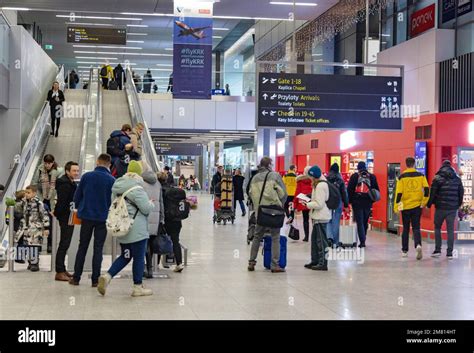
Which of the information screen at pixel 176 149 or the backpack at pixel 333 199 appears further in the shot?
the information screen at pixel 176 149

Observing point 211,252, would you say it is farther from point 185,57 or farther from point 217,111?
point 217,111

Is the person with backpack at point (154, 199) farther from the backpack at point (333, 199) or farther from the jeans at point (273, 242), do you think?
the backpack at point (333, 199)

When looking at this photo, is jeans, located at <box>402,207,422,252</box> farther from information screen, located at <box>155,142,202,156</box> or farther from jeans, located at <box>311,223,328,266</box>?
information screen, located at <box>155,142,202,156</box>

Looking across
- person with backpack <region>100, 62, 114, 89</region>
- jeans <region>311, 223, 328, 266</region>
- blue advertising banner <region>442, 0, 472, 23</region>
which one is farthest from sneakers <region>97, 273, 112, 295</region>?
person with backpack <region>100, 62, 114, 89</region>

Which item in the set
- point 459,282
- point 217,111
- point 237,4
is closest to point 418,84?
point 237,4

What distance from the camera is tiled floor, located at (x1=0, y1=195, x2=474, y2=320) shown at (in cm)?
Result: 790

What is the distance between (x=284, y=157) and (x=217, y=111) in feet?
15.9

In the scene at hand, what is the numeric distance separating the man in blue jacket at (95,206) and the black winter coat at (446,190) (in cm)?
637

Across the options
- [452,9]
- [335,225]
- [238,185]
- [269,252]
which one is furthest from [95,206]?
[238,185]

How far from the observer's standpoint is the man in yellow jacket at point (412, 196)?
13.3 m

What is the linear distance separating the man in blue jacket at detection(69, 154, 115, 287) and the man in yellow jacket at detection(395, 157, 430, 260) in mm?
5984

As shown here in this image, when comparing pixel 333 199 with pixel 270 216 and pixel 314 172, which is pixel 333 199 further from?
pixel 270 216

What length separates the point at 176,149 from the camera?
46750 millimetres

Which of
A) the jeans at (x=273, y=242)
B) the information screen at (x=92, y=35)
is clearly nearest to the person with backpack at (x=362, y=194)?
the jeans at (x=273, y=242)
